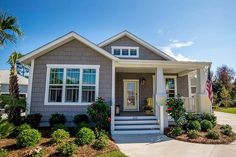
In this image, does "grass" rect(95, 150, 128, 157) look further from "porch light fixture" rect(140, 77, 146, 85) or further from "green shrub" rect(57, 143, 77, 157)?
"porch light fixture" rect(140, 77, 146, 85)

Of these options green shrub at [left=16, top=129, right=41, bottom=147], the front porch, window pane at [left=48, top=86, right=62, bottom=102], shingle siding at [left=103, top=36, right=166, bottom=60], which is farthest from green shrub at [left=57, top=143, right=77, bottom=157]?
shingle siding at [left=103, top=36, right=166, bottom=60]

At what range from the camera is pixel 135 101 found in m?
13.6

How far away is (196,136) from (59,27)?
416 inches

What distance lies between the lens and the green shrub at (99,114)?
28.4 feet

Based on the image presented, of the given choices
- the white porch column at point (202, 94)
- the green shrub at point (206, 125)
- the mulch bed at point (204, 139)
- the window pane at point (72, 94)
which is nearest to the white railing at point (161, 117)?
the mulch bed at point (204, 139)

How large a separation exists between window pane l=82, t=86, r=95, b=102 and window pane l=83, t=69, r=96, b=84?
35 centimetres

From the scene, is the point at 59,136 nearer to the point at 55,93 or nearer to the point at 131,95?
the point at 55,93

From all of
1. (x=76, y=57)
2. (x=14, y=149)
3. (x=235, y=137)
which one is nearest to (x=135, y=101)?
(x=76, y=57)

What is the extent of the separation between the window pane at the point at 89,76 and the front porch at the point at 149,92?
118 centimetres

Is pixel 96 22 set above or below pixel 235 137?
above

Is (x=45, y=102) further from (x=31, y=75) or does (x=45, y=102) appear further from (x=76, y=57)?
(x=76, y=57)

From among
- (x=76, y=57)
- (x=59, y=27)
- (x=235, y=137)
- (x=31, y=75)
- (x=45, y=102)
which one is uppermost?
(x=59, y=27)

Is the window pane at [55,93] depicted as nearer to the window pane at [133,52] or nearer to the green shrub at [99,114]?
the green shrub at [99,114]

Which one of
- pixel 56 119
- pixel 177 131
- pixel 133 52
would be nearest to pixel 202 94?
pixel 177 131
